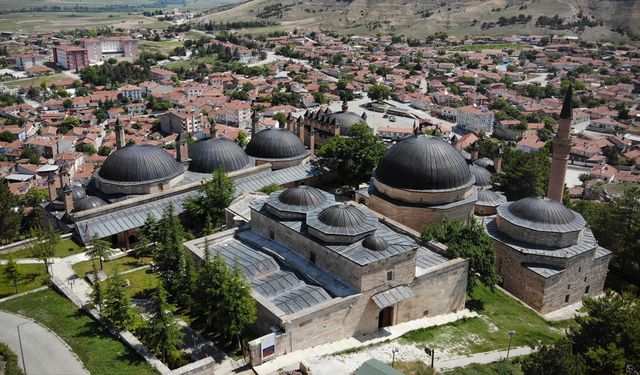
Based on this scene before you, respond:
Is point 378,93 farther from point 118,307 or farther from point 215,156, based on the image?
point 118,307

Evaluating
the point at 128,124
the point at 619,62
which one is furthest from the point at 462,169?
the point at 619,62

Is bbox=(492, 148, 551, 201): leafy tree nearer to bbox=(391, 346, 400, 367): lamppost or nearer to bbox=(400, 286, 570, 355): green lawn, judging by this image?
bbox=(400, 286, 570, 355): green lawn

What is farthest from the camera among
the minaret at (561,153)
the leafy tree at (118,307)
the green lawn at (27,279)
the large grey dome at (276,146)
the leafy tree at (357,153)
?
the large grey dome at (276,146)

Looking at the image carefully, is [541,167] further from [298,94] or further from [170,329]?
[298,94]

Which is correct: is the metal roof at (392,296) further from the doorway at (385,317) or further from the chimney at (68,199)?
the chimney at (68,199)

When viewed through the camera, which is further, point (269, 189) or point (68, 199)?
point (269, 189)

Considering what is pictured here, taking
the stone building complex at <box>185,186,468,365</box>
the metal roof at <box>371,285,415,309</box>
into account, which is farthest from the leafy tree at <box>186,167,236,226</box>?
the metal roof at <box>371,285,415,309</box>

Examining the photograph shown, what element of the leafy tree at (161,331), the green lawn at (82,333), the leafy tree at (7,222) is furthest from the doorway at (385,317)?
the leafy tree at (7,222)

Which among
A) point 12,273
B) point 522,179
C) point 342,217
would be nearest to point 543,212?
point 522,179
